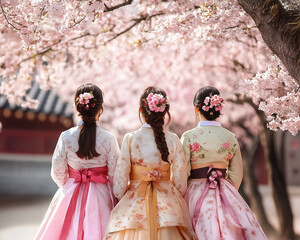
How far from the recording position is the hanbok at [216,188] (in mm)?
4273

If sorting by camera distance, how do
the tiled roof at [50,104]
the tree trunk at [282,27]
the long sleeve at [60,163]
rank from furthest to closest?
the tiled roof at [50,104], the long sleeve at [60,163], the tree trunk at [282,27]

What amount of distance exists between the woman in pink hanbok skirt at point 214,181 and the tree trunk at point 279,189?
445 centimetres

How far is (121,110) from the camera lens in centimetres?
1591

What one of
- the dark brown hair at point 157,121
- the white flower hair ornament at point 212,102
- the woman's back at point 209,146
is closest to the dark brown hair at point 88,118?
the dark brown hair at point 157,121

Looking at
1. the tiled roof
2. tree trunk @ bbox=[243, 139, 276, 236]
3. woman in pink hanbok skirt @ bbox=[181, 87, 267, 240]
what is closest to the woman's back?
woman in pink hanbok skirt @ bbox=[181, 87, 267, 240]

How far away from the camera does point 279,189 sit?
29.2ft

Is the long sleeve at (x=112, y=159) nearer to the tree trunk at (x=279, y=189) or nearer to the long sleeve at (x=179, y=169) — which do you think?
the long sleeve at (x=179, y=169)

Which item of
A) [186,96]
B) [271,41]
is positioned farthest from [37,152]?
[271,41]

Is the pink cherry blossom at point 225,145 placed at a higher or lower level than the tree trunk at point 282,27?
lower

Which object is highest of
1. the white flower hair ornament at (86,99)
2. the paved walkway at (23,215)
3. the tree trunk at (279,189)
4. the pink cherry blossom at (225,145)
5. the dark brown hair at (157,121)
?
the white flower hair ornament at (86,99)

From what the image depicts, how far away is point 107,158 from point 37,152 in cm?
1215

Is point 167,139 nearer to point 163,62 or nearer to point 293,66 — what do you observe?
point 293,66

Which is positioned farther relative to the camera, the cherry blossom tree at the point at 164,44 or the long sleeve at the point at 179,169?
the cherry blossom tree at the point at 164,44

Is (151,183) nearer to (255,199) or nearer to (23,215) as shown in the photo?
(255,199)
